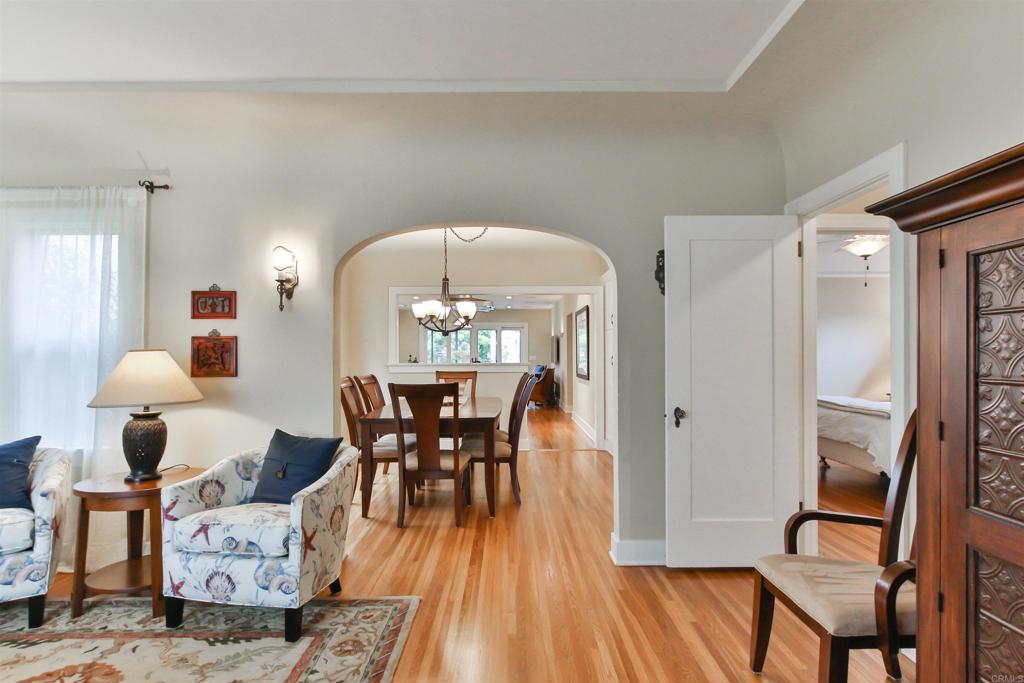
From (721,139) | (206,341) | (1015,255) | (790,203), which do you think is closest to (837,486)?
(790,203)

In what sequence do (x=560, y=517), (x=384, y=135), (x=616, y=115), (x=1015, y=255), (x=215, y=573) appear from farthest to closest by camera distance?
(x=560, y=517)
(x=384, y=135)
(x=616, y=115)
(x=215, y=573)
(x=1015, y=255)

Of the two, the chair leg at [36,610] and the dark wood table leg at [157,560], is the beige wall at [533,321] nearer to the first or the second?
the dark wood table leg at [157,560]

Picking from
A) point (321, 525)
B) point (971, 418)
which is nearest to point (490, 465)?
point (321, 525)

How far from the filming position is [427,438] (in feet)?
12.6

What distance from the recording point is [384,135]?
3090 mm

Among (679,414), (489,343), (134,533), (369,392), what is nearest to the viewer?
(134,533)

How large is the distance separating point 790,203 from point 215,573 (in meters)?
3.49

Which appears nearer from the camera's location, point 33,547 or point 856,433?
point 33,547

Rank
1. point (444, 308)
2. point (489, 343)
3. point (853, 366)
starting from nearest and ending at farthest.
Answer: point (444, 308) < point (853, 366) < point (489, 343)

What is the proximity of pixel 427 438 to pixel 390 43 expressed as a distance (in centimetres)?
251

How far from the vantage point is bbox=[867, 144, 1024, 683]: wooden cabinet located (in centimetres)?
116

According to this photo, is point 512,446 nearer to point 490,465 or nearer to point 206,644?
point 490,465

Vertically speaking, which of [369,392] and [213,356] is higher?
[213,356]

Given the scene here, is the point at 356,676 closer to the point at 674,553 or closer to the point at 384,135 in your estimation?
the point at 674,553
